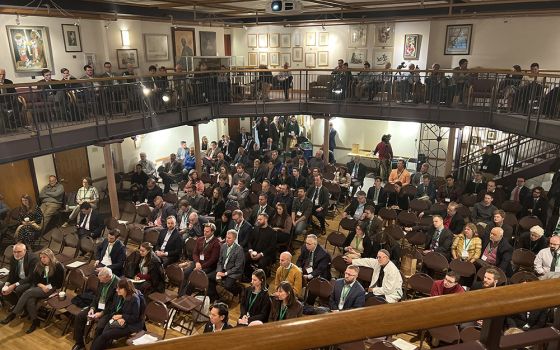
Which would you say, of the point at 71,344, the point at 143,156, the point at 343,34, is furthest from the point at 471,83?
the point at 71,344

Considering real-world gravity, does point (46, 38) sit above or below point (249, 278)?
above

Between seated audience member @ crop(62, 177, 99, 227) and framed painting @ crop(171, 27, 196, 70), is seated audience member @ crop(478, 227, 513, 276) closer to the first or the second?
seated audience member @ crop(62, 177, 99, 227)

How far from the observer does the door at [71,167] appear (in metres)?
14.1

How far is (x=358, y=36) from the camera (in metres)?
18.5

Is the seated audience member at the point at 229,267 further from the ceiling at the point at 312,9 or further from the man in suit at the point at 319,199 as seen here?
the ceiling at the point at 312,9

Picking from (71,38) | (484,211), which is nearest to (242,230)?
(484,211)

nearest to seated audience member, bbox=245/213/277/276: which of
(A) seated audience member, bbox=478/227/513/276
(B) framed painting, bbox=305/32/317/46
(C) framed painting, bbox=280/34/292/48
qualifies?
(A) seated audience member, bbox=478/227/513/276

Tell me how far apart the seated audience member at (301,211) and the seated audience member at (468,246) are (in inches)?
138

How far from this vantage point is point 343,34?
18953mm

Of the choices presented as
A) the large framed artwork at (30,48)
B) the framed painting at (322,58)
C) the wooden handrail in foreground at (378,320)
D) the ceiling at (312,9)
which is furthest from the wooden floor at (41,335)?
the framed painting at (322,58)

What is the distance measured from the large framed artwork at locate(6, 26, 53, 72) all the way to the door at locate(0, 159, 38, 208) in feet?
9.09

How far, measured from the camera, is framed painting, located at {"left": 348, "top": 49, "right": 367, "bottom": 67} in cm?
1859

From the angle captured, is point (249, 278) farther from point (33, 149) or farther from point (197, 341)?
point (197, 341)

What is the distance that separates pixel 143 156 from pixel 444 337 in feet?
38.6
